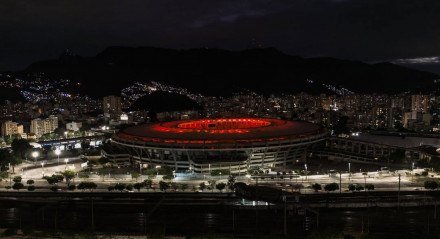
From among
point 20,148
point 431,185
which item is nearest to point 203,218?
point 431,185

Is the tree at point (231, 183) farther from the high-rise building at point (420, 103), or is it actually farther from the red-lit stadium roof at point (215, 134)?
the high-rise building at point (420, 103)

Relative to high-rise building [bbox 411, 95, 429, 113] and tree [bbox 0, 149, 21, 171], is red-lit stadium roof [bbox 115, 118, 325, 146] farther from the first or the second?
high-rise building [bbox 411, 95, 429, 113]

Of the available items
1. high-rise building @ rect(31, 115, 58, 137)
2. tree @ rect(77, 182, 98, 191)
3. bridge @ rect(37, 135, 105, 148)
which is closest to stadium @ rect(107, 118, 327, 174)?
tree @ rect(77, 182, 98, 191)

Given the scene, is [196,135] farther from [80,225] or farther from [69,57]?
[69,57]

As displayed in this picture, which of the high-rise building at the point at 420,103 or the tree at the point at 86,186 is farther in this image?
the high-rise building at the point at 420,103

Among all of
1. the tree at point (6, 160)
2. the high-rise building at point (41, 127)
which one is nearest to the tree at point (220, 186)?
the tree at point (6, 160)
